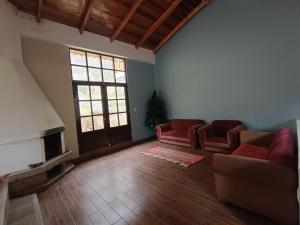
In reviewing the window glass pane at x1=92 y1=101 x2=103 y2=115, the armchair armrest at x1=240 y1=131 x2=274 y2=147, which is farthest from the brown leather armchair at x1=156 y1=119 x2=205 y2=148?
the window glass pane at x1=92 y1=101 x2=103 y2=115

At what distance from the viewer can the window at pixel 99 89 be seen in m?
4.32

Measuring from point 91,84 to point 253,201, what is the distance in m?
4.34

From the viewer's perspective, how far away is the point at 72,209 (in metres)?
2.20

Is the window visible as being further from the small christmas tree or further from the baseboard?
the small christmas tree

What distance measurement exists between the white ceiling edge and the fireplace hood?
21 cm

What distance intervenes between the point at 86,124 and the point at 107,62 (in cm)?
202

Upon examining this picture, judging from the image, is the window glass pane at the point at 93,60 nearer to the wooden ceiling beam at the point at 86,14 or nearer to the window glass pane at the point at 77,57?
the window glass pane at the point at 77,57

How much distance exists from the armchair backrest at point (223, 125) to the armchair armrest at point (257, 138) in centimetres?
82

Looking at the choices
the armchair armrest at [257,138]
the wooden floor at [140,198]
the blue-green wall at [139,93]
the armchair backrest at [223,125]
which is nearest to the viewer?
the wooden floor at [140,198]

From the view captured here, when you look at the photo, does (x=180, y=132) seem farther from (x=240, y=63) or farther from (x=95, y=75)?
(x=95, y=75)

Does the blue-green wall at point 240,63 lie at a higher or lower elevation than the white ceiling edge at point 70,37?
lower

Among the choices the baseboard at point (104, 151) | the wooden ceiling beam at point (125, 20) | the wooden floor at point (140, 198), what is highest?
the wooden ceiling beam at point (125, 20)

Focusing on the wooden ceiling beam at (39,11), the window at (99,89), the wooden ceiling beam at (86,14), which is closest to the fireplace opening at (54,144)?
the window at (99,89)

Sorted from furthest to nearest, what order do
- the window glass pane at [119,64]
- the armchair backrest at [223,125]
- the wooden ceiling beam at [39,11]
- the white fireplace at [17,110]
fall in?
the window glass pane at [119,64]
the armchair backrest at [223,125]
the wooden ceiling beam at [39,11]
the white fireplace at [17,110]
